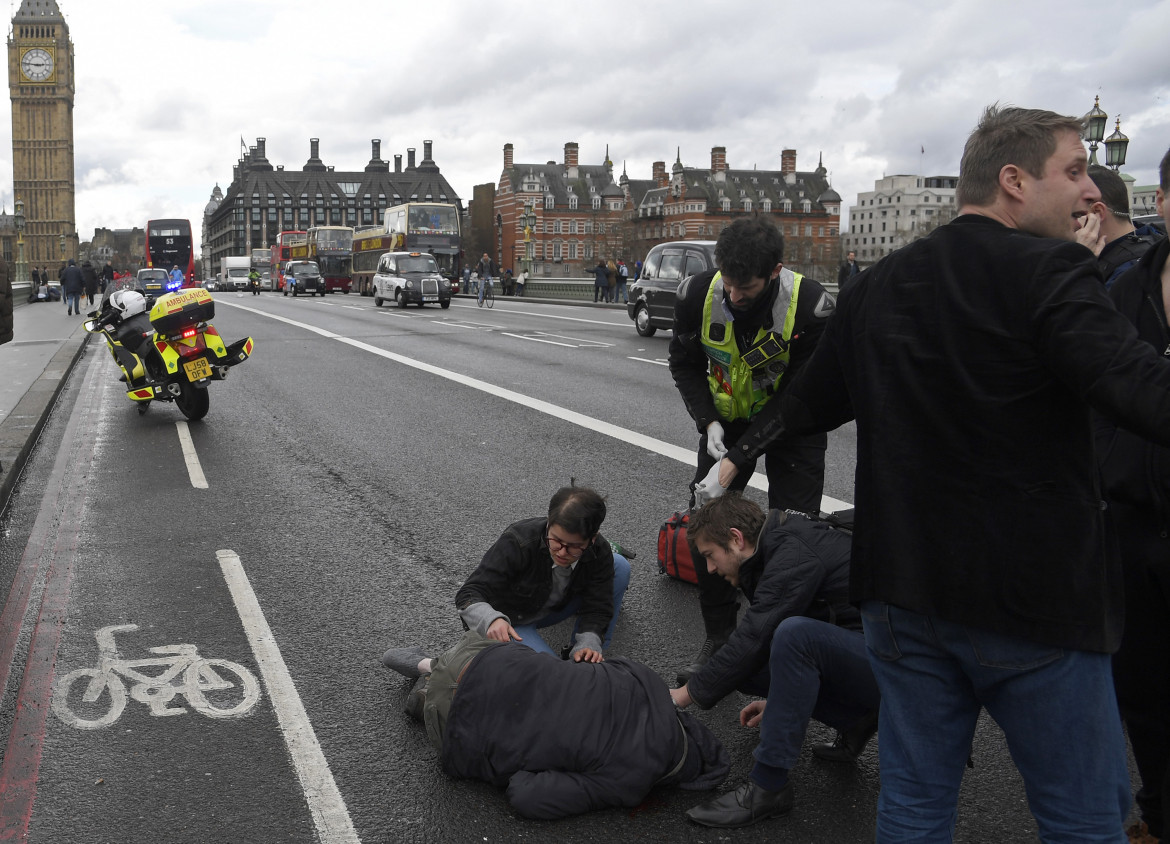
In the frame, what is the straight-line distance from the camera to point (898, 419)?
2.12 metres

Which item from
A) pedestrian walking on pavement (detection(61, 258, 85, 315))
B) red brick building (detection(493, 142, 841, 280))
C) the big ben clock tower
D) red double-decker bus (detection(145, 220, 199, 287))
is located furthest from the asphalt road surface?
the big ben clock tower

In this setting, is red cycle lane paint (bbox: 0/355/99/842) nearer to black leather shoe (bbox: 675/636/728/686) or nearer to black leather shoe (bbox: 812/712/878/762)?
black leather shoe (bbox: 675/636/728/686)

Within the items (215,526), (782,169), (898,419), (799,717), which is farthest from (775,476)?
(782,169)

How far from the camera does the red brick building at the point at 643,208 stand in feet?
371

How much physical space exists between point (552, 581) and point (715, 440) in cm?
89

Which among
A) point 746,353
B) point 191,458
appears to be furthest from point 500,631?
point 191,458

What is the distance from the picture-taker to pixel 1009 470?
78.4 inches

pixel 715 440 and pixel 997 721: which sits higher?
pixel 715 440

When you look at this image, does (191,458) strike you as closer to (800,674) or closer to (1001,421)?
(800,674)

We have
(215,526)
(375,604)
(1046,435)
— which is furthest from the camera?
(215,526)

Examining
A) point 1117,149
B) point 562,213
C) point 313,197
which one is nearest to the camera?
point 1117,149

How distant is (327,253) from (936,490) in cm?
5864

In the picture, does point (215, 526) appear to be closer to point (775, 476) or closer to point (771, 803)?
point (775, 476)

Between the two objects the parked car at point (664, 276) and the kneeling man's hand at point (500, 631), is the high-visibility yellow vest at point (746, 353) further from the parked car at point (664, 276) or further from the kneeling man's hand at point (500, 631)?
the parked car at point (664, 276)
